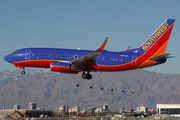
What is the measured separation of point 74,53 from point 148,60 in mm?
16896

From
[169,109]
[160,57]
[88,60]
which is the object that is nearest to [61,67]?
[88,60]

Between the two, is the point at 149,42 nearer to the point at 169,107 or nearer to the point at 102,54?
the point at 102,54

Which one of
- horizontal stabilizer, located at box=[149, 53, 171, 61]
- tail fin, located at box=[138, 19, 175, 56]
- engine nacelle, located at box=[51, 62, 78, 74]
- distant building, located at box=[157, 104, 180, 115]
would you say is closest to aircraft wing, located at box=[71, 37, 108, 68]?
engine nacelle, located at box=[51, 62, 78, 74]

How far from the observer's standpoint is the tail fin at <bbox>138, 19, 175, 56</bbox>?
243ft

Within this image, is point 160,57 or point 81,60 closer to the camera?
point 81,60

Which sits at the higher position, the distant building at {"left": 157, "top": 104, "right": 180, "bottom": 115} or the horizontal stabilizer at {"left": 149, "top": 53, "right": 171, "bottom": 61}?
the horizontal stabilizer at {"left": 149, "top": 53, "right": 171, "bottom": 61}

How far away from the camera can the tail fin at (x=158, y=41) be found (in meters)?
74.1

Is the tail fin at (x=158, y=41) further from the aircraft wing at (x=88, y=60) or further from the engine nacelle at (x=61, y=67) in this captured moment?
the engine nacelle at (x=61, y=67)

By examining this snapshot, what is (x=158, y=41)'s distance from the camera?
246 ft

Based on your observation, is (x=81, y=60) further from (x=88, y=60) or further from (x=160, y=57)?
(x=160, y=57)

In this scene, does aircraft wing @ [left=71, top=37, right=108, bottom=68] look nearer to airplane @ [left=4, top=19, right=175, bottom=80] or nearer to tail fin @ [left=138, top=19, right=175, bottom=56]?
airplane @ [left=4, top=19, right=175, bottom=80]

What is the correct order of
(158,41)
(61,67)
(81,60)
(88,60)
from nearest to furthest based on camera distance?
1. (81,60)
2. (61,67)
3. (88,60)
4. (158,41)

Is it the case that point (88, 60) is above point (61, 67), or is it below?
above

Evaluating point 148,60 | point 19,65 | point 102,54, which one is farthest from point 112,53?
point 19,65
